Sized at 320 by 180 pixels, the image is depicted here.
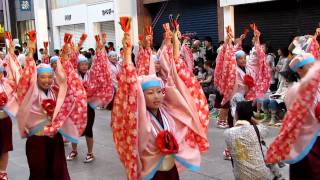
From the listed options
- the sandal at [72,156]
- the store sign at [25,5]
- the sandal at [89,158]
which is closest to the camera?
the sandal at [89,158]

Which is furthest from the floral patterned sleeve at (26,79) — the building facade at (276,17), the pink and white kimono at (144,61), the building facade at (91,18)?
the building facade at (91,18)

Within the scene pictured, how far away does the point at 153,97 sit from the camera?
12.0 ft

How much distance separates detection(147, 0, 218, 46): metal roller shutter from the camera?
50.0 feet

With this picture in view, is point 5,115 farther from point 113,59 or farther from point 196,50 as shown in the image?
point 196,50

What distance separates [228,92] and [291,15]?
20.5ft

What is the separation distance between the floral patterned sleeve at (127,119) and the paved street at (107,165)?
2494mm

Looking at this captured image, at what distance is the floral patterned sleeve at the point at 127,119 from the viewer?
3.46 m

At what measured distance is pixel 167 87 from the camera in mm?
3842

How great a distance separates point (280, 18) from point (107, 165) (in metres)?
7.80

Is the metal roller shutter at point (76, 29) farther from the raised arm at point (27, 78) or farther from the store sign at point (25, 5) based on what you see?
the raised arm at point (27, 78)

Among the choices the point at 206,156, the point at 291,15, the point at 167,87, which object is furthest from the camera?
the point at 291,15

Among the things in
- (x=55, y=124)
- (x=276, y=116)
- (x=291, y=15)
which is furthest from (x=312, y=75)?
(x=291, y=15)

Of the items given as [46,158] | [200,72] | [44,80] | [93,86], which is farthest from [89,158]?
[200,72]

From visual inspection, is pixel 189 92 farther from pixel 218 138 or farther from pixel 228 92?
pixel 218 138
